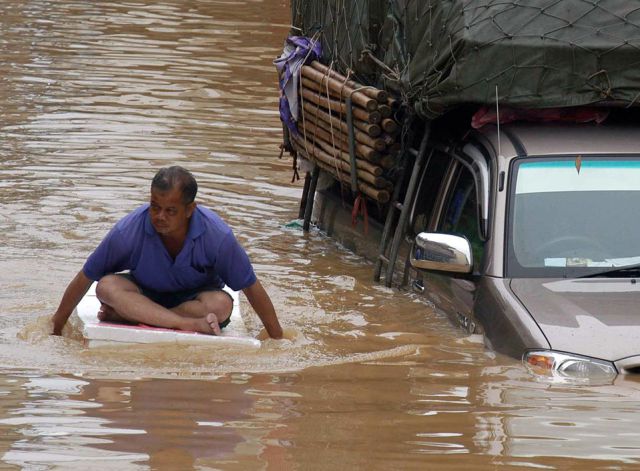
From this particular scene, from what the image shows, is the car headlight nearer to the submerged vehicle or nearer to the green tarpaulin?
the submerged vehicle

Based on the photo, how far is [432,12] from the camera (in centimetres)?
896

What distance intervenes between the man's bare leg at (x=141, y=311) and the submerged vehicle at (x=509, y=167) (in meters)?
1.17

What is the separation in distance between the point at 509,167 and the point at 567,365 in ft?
5.25

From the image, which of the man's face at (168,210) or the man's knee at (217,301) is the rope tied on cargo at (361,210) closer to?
the man's knee at (217,301)

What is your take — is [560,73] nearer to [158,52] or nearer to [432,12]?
[432,12]

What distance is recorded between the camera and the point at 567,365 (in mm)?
6559

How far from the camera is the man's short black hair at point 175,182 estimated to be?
290 inches

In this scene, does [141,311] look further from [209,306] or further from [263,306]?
[263,306]

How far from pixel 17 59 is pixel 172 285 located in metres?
12.0

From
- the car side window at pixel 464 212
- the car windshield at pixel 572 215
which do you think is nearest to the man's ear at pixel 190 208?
the car side window at pixel 464 212

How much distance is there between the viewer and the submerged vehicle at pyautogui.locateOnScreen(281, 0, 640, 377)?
7.05m

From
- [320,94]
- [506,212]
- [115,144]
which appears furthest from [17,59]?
[506,212]

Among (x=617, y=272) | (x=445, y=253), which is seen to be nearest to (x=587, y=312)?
(x=617, y=272)

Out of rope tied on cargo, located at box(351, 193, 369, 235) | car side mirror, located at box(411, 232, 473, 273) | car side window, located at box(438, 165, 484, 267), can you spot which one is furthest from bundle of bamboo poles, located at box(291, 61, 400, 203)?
car side mirror, located at box(411, 232, 473, 273)
